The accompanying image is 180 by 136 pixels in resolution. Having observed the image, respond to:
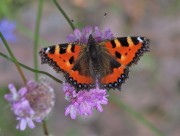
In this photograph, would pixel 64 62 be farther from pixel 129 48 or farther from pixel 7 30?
pixel 7 30

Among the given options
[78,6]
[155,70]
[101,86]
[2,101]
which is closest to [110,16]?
[78,6]

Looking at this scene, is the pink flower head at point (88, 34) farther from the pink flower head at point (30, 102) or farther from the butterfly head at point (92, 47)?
the pink flower head at point (30, 102)

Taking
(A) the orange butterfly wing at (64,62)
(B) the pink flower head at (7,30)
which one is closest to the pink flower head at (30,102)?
(A) the orange butterfly wing at (64,62)

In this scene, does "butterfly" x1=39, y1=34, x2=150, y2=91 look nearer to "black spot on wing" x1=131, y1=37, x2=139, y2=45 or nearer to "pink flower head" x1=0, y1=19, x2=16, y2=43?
"black spot on wing" x1=131, y1=37, x2=139, y2=45

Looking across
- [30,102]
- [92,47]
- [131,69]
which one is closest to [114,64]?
[92,47]

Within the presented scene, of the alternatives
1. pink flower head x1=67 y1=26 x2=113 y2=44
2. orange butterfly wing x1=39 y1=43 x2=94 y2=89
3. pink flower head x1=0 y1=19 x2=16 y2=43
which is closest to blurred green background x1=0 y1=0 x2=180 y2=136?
pink flower head x1=0 y1=19 x2=16 y2=43

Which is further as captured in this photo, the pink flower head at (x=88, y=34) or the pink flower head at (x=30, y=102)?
A: the pink flower head at (x=88, y=34)
